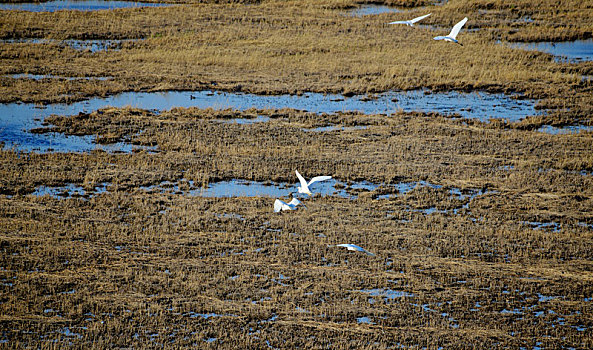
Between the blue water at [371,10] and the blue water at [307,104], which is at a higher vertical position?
the blue water at [371,10]

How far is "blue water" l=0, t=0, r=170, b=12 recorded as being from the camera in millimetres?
40906

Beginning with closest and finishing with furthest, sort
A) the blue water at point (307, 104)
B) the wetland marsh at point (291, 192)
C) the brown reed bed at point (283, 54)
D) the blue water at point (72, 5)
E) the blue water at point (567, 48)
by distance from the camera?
the wetland marsh at point (291, 192) → the blue water at point (307, 104) → the brown reed bed at point (283, 54) → the blue water at point (567, 48) → the blue water at point (72, 5)

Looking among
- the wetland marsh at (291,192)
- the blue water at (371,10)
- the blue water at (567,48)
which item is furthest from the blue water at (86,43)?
the blue water at (567,48)

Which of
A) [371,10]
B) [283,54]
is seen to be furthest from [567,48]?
[283,54]

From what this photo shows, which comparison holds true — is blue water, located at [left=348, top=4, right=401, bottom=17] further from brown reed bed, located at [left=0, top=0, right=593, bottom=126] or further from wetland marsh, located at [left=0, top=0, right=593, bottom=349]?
wetland marsh, located at [left=0, top=0, right=593, bottom=349]

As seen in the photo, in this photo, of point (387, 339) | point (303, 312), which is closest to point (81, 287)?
point (303, 312)

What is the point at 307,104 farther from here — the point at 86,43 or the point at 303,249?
the point at 86,43

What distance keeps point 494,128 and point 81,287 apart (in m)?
15.1

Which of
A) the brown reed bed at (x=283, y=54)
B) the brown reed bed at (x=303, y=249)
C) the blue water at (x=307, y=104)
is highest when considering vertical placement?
the brown reed bed at (x=283, y=54)

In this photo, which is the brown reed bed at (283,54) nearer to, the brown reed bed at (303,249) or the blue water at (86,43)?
the blue water at (86,43)

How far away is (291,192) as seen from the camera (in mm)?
17531

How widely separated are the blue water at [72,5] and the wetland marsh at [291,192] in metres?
6.88

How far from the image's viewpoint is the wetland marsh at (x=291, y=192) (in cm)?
1169

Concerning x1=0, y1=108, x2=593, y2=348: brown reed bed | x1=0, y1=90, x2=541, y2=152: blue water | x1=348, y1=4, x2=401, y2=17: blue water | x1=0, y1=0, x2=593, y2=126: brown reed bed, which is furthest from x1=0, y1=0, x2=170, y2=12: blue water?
x1=0, y1=108, x2=593, y2=348: brown reed bed
